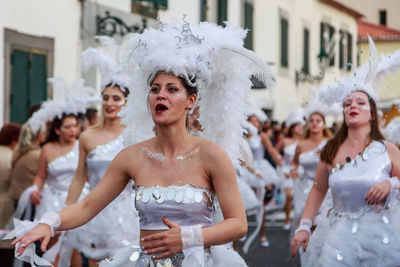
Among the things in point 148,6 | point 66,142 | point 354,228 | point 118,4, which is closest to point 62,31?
point 118,4

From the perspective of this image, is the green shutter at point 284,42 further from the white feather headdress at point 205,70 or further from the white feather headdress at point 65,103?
the white feather headdress at point 205,70

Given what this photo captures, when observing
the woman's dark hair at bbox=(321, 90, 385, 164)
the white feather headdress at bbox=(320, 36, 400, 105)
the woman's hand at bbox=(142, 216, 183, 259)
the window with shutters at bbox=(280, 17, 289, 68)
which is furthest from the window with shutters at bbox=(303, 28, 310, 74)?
the woman's hand at bbox=(142, 216, 183, 259)

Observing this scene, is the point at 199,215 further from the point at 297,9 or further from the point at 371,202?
the point at 297,9

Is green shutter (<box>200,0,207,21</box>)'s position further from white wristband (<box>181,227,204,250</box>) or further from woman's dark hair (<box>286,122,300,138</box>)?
white wristband (<box>181,227,204,250</box>)

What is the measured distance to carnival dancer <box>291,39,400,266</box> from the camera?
5613 mm

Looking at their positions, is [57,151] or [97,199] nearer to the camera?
[97,199]

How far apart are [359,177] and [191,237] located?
240cm

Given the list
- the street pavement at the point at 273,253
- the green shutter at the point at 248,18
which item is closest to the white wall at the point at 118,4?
the street pavement at the point at 273,253

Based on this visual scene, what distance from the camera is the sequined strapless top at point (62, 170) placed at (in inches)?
336

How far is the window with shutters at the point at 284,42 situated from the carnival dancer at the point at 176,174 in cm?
2492

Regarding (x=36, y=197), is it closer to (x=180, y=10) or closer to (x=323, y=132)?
(x=323, y=132)

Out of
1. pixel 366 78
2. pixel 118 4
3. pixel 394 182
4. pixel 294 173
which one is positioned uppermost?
pixel 118 4

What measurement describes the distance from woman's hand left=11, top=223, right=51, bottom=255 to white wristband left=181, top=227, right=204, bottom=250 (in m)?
0.69

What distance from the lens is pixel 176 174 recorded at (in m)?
4.11
